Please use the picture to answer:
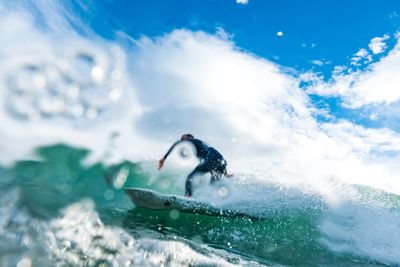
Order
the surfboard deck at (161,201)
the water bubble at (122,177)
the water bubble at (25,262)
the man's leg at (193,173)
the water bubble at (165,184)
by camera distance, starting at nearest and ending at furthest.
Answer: the water bubble at (25,262)
the surfboard deck at (161,201)
the man's leg at (193,173)
the water bubble at (122,177)
the water bubble at (165,184)

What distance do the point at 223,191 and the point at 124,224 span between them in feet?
16.7

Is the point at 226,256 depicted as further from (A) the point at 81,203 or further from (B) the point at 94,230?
(A) the point at 81,203

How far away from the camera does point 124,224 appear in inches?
260

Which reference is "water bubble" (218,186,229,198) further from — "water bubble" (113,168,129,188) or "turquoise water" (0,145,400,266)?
"water bubble" (113,168,129,188)

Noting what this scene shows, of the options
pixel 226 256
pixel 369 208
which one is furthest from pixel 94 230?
pixel 369 208

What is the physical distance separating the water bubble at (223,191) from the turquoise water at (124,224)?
712 millimetres

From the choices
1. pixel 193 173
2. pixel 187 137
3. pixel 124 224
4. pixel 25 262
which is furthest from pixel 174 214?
pixel 25 262

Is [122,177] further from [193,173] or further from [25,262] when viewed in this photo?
[25,262]

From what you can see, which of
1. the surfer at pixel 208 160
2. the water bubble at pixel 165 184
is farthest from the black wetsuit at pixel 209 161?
the water bubble at pixel 165 184

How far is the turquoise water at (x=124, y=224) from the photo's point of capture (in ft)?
15.3

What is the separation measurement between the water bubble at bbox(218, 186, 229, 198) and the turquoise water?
2.33 feet

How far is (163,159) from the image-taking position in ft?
35.0

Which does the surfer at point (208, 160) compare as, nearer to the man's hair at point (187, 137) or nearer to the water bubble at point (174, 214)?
the man's hair at point (187, 137)

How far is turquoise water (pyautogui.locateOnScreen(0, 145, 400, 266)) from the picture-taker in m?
4.66
